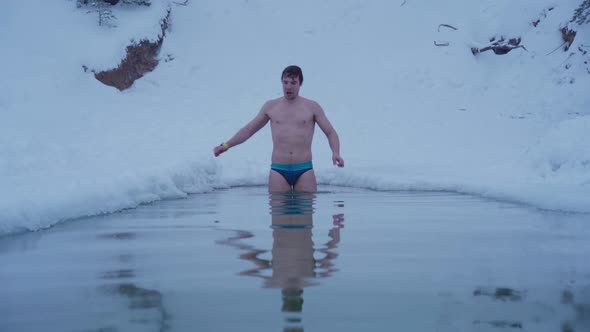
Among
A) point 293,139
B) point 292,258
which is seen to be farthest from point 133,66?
point 292,258

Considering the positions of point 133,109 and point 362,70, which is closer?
point 133,109

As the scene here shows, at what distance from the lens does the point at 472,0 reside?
54.4 ft

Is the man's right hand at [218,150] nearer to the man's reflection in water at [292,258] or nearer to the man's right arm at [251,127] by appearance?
the man's right arm at [251,127]

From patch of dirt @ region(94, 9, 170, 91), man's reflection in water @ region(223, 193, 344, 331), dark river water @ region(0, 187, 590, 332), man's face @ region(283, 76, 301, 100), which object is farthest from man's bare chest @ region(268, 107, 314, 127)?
patch of dirt @ region(94, 9, 170, 91)

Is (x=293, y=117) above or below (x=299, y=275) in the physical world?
above

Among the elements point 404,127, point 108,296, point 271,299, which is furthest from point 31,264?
point 404,127

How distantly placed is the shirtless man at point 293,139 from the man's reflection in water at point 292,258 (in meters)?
2.17

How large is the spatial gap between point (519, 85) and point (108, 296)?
43.3 feet

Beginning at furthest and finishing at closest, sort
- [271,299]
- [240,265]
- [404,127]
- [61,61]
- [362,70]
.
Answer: [362,70] → [61,61] → [404,127] → [240,265] → [271,299]

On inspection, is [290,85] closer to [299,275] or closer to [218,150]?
[218,150]

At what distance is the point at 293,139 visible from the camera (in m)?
5.58

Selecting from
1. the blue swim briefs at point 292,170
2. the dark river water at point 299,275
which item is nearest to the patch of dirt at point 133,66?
the blue swim briefs at point 292,170

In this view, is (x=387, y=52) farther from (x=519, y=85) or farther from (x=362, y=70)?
(x=519, y=85)

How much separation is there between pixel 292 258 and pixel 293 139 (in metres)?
3.62
